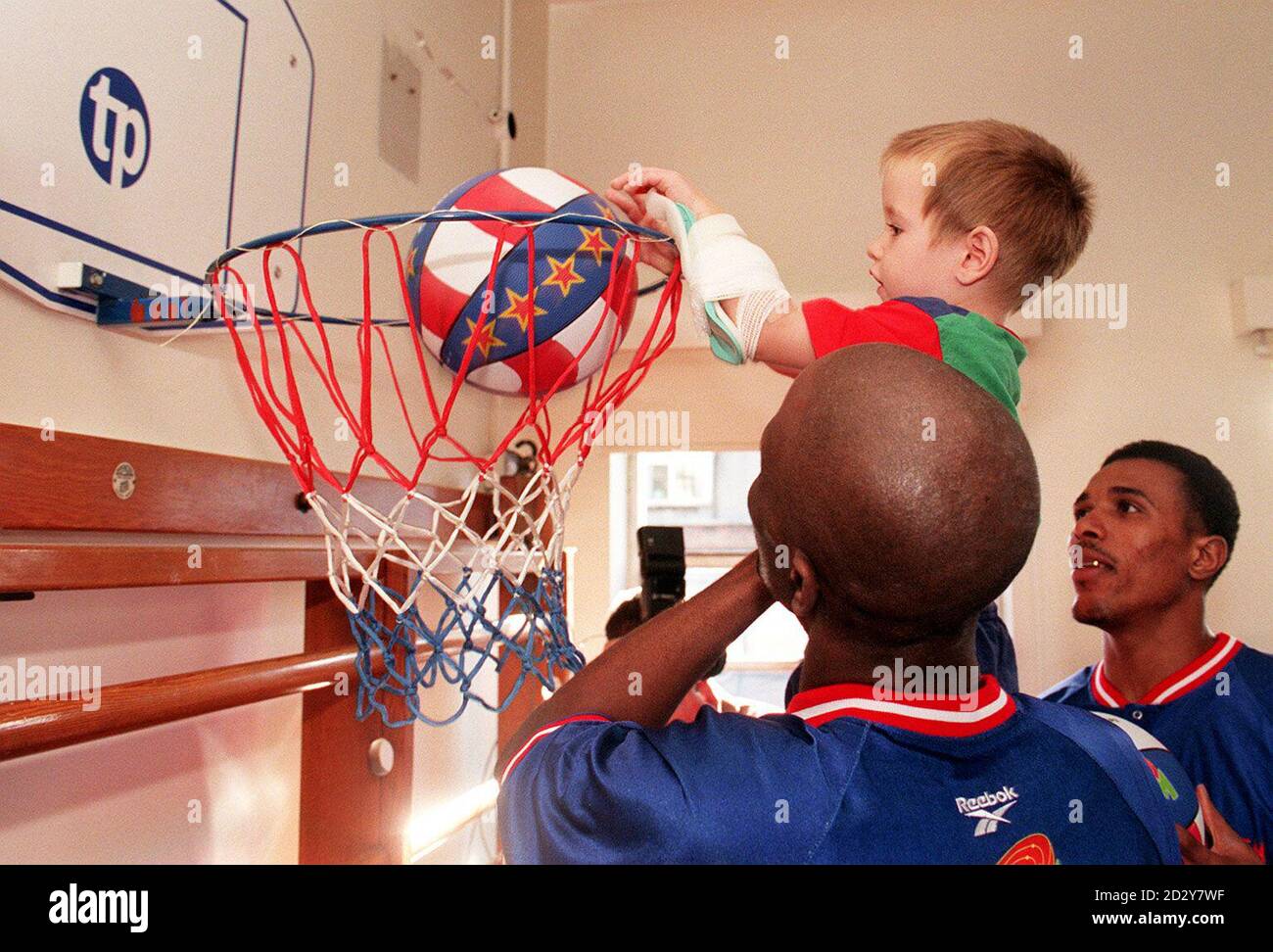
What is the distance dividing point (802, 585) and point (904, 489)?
14 centimetres

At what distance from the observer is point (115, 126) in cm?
145

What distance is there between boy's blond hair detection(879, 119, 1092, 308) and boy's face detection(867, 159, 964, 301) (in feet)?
0.05

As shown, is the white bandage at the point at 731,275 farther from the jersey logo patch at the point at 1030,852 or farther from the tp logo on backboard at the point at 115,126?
the tp logo on backboard at the point at 115,126

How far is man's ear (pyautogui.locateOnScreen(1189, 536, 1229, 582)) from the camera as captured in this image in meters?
2.04

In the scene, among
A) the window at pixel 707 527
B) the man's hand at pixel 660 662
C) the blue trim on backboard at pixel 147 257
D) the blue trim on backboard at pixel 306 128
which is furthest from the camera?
the window at pixel 707 527

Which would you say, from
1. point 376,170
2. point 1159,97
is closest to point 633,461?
point 376,170

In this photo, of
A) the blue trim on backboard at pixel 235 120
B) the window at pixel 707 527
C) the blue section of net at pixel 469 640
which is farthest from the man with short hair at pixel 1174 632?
the blue trim on backboard at pixel 235 120

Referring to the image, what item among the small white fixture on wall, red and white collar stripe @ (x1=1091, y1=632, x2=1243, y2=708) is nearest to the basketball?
red and white collar stripe @ (x1=1091, y1=632, x2=1243, y2=708)

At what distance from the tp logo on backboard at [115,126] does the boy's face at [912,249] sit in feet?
3.76

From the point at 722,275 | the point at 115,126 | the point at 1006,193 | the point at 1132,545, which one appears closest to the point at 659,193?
the point at 722,275


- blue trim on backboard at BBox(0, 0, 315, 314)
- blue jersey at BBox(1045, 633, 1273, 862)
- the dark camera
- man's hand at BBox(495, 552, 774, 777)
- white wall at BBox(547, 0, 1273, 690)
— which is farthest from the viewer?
white wall at BBox(547, 0, 1273, 690)

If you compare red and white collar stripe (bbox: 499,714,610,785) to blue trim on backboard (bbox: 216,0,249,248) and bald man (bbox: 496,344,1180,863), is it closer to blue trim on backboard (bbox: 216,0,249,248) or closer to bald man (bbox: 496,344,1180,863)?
bald man (bbox: 496,344,1180,863)

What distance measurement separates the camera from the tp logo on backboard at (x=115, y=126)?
1405mm

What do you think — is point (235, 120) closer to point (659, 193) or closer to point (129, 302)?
point (129, 302)
